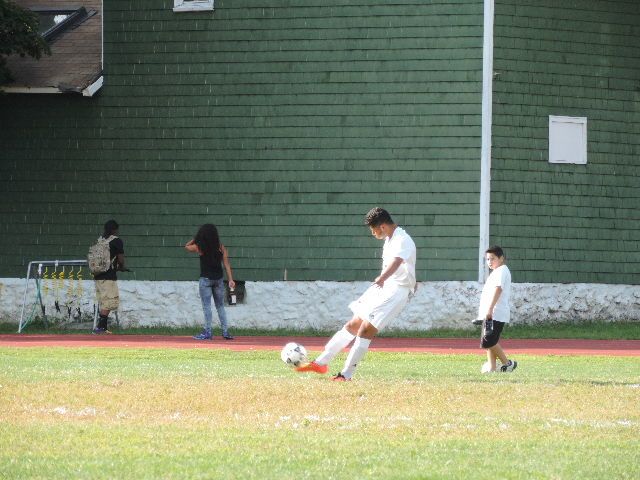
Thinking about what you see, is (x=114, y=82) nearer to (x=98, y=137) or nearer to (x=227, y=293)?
(x=98, y=137)

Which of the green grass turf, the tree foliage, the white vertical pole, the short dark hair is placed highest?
the tree foliage

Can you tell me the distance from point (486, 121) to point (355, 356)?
39.8 ft

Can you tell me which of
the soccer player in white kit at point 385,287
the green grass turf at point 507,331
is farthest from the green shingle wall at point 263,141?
the soccer player in white kit at point 385,287

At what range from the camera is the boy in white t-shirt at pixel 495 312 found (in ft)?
51.8

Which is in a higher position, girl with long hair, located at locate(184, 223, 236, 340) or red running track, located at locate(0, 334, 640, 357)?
girl with long hair, located at locate(184, 223, 236, 340)

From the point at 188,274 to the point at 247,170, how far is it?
2275 millimetres

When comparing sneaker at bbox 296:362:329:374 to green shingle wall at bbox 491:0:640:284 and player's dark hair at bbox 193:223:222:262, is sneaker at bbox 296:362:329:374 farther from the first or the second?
green shingle wall at bbox 491:0:640:284

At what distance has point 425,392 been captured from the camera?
12.6m

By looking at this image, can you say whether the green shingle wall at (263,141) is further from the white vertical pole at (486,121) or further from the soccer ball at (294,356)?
the soccer ball at (294,356)

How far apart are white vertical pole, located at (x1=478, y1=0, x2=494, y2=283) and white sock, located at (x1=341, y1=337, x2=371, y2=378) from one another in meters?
11.6

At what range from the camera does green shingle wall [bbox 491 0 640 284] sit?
25656 millimetres

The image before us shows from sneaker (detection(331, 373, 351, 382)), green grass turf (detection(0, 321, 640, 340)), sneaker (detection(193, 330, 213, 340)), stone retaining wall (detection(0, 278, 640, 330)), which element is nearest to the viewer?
sneaker (detection(331, 373, 351, 382))

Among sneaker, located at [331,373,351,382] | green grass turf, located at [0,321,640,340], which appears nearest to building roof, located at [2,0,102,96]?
green grass turf, located at [0,321,640,340]

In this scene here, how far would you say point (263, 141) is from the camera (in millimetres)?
26406
